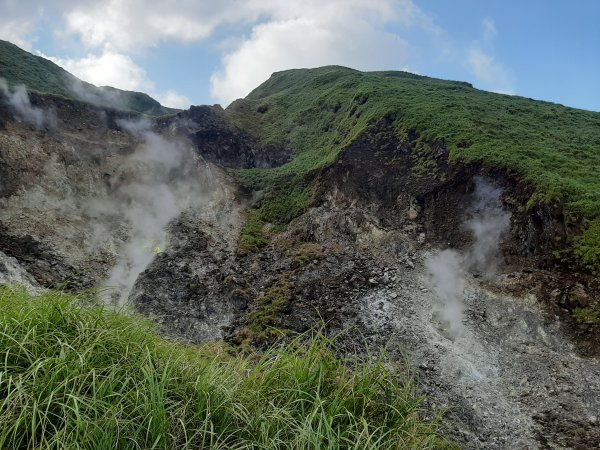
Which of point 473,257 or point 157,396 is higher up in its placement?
point 473,257

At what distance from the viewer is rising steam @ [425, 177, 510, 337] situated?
17422 millimetres

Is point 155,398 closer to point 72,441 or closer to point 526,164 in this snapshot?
point 72,441

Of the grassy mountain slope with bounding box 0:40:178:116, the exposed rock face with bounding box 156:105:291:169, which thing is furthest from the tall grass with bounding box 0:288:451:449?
the exposed rock face with bounding box 156:105:291:169

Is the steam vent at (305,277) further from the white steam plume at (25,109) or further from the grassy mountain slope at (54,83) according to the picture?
the grassy mountain slope at (54,83)

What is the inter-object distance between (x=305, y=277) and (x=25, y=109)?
22.0 metres

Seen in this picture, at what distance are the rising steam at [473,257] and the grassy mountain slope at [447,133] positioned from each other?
1.88m

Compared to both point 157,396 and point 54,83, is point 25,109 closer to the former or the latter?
point 54,83

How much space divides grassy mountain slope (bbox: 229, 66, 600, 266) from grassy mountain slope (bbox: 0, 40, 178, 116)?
15.3 meters

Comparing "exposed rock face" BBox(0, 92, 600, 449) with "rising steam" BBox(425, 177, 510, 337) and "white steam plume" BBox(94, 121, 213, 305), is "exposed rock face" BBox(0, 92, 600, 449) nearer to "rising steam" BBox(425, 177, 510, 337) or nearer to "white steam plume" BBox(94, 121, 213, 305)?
"white steam plume" BBox(94, 121, 213, 305)

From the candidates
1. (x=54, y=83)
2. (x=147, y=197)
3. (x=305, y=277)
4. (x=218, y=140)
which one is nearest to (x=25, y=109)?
(x=147, y=197)

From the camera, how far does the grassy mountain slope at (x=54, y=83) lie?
Answer: 3560 cm

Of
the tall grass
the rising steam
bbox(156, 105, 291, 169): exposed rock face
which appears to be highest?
bbox(156, 105, 291, 169): exposed rock face

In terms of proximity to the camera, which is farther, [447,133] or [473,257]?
[447,133]

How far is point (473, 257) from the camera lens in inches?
758
